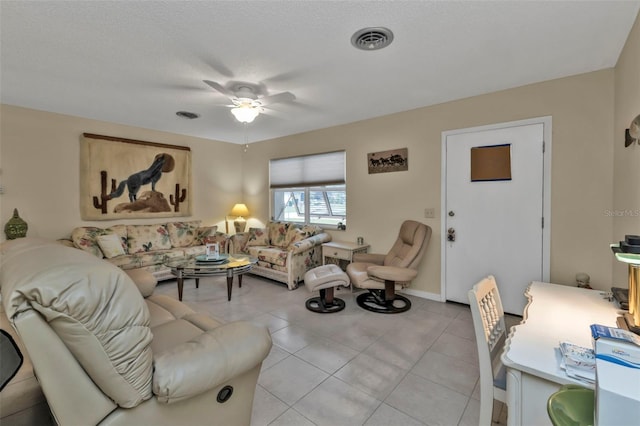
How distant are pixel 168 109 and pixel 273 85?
1.75 meters

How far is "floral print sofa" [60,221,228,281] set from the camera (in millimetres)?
3976

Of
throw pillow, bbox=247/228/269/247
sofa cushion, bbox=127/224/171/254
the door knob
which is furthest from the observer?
throw pillow, bbox=247/228/269/247

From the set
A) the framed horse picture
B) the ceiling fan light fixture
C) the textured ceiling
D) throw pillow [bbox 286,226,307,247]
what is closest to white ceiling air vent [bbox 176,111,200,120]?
the textured ceiling

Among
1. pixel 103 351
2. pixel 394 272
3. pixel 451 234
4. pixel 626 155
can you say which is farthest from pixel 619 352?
pixel 451 234

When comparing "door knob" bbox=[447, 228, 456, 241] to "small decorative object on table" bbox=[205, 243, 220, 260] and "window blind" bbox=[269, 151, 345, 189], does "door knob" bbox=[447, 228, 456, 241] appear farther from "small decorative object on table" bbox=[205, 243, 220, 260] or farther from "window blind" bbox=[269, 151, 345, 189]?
"small decorative object on table" bbox=[205, 243, 220, 260]

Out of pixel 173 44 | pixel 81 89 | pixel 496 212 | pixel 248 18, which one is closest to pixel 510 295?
pixel 496 212

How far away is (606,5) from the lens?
5.79 ft

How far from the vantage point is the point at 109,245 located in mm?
4027

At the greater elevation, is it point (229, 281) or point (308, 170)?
point (308, 170)

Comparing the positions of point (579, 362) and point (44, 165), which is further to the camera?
point (44, 165)

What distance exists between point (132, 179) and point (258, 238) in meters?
2.26

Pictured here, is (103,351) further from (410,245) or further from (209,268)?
(410,245)

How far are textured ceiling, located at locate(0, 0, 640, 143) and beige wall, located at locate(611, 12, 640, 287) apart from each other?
0.17 metres

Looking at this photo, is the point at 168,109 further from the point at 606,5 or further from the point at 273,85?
the point at 606,5
